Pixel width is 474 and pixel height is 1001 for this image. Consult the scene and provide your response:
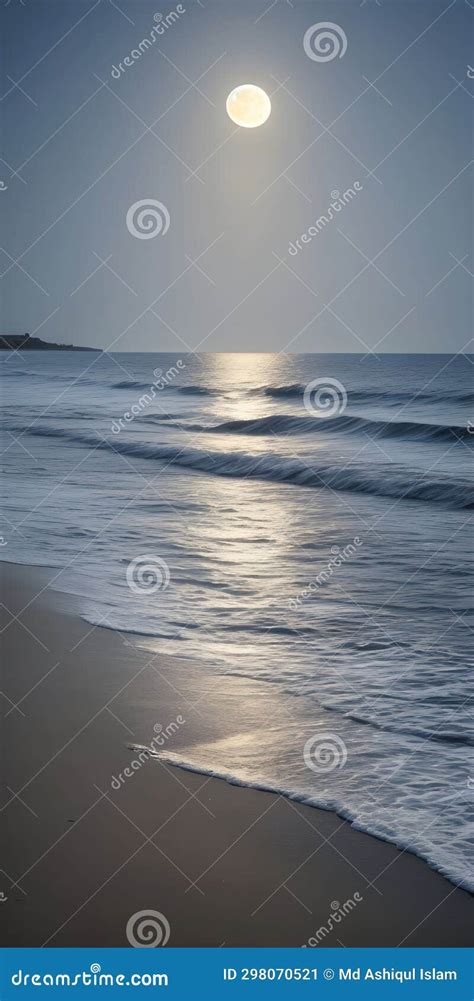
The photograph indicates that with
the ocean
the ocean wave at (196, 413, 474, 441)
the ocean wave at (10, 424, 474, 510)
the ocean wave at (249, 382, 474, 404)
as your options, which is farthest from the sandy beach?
the ocean wave at (249, 382, 474, 404)

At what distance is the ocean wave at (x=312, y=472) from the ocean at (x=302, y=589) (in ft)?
0.25

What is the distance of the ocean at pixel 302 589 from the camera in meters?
4.57

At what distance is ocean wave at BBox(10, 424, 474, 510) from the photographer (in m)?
16.0

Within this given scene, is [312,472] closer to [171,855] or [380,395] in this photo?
[171,855]

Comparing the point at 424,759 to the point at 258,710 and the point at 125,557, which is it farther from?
the point at 125,557

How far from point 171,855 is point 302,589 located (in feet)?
16.7

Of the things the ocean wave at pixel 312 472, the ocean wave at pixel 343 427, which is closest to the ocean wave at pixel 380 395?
the ocean wave at pixel 343 427

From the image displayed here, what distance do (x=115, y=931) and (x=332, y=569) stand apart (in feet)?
21.6

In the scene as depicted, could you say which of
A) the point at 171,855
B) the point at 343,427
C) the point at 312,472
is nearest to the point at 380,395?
the point at 343,427

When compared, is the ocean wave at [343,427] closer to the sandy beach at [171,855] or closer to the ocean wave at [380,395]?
the ocean wave at [380,395]

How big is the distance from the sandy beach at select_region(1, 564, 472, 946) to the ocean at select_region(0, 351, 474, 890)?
0.59ft

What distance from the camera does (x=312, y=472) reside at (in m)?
19.6

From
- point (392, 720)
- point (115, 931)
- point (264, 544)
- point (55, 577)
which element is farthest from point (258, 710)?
point (264, 544)

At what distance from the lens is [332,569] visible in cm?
963
